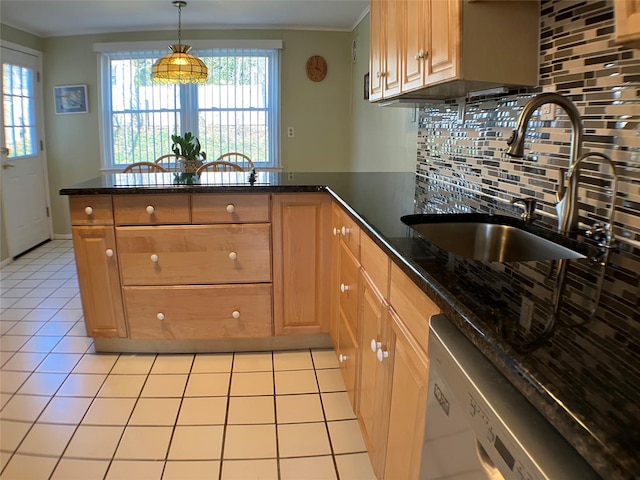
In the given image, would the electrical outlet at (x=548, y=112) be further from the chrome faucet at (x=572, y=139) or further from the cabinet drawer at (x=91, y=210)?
the cabinet drawer at (x=91, y=210)

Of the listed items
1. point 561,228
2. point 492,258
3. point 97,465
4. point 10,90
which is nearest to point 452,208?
point 492,258

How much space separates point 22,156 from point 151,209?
3.27 metres

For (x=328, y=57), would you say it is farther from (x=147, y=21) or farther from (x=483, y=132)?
(x=483, y=132)

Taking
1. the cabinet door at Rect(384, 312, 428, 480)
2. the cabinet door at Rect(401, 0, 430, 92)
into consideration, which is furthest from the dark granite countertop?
the cabinet door at Rect(401, 0, 430, 92)

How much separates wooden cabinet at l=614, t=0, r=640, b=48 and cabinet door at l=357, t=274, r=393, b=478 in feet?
2.78

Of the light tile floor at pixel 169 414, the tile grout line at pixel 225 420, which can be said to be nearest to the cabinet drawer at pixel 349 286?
the light tile floor at pixel 169 414

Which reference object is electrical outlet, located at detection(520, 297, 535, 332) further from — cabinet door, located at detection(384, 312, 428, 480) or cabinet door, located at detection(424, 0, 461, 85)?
cabinet door, located at detection(424, 0, 461, 85)

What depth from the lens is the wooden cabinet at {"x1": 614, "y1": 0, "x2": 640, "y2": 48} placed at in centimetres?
77

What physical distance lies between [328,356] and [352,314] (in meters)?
0.72

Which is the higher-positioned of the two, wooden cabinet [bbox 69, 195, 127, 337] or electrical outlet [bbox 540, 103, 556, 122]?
electrical outlet [bbox 540, 103, 556, 122]

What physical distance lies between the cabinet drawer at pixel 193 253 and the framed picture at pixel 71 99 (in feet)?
11.3

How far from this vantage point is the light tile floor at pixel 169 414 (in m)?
1.71

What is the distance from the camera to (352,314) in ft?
6.13

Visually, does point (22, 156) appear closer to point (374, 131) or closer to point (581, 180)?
point (374, 131)
